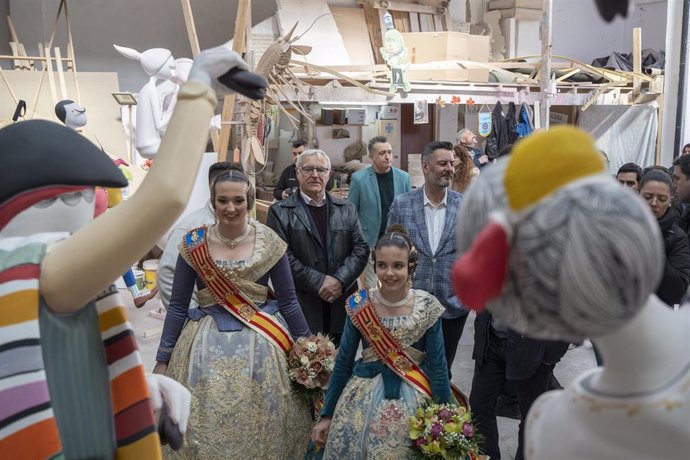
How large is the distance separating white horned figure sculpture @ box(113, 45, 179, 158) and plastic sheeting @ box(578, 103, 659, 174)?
18.7ft

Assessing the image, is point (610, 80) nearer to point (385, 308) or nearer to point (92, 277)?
point (385, 308)

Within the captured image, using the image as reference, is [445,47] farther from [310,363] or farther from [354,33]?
[310,363]

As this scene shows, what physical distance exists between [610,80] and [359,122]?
3.10m

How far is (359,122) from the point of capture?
935 cm

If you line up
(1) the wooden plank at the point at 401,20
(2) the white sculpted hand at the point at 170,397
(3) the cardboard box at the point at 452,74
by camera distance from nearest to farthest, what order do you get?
(2) the white sculpted hand at the point at 170,397, (3) the cardboard box at the point at 452,74, (1) the wooden plank at the point at 401,20

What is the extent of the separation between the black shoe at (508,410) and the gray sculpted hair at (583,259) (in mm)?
3399

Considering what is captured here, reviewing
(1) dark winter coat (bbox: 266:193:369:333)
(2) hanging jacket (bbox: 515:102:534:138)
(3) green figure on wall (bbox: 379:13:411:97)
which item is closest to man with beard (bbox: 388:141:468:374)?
(1) dark winter coat (bbox: 266:193:369:333)

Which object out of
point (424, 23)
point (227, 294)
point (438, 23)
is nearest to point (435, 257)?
point (227, 294)

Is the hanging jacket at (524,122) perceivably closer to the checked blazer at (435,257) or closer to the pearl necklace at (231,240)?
the checked blazer at (435,257)

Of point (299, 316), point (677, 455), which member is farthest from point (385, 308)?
point (677, 455)

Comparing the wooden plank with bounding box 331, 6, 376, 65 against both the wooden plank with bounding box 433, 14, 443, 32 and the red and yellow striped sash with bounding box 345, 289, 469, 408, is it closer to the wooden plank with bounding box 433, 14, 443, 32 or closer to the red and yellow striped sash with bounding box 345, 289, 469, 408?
the wooden plank with bounding box 433, 14, 443, 32

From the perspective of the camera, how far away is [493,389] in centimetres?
321

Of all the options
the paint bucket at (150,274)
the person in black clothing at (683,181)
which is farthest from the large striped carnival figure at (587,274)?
the paint bucket at (150,274)

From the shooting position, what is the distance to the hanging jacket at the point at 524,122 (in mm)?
6781
